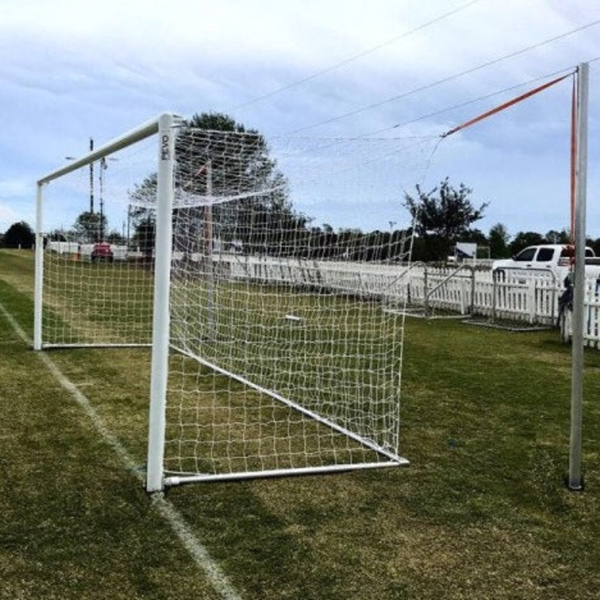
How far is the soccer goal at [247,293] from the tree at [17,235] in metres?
71.8

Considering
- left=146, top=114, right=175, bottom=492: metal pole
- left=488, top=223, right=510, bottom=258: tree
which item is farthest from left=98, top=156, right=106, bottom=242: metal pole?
left=488, top=223, right=510, bottom=258: tree

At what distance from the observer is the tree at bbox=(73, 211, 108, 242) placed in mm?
12526

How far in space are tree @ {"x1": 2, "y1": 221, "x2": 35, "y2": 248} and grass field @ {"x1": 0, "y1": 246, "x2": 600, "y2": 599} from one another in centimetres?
7735

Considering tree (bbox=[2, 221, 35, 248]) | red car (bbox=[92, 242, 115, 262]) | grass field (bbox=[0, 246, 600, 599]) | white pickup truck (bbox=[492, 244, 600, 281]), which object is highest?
tree (bbox=[2, 221, 35, 248])

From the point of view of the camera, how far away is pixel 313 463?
526cm

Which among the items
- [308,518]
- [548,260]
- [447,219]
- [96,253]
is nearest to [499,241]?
[447,219]

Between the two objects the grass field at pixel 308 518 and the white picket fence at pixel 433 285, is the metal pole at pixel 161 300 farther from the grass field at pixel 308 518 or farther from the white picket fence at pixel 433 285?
the white picket fence at pixel 433 285

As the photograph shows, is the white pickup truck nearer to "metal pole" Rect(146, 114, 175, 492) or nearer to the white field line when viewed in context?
the white field line

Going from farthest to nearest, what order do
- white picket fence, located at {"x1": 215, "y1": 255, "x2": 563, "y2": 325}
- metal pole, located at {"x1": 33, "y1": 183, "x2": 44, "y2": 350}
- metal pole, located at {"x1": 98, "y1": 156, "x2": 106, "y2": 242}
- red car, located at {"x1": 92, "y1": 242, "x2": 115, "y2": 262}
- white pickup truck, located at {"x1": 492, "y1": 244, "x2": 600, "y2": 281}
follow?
white pickup truck, located at {"x1": 492, "y1": 244, "x2": 600, "y2": 281} < red car, located at {"x1": 92, "y1": 242, "x2": 115, "y2": 262} < metal pole, located at {"x1": 33, "y1": 183, "x2": 44, "y2": 350} < metal pole, located at {"x1": 98, "y1": 156, "x2": 106, "y2": 242} < white picket fence, located at {"x1": 215, "y1": 255, "x2": 563, "y2": 325}

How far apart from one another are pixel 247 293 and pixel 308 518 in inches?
185

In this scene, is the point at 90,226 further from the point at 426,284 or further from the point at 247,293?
the point at 426,284

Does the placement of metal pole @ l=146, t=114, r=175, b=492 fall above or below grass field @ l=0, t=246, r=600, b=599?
above

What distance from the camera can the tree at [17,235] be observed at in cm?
7888

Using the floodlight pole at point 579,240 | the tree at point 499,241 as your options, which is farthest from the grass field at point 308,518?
the tree at point 499,241
